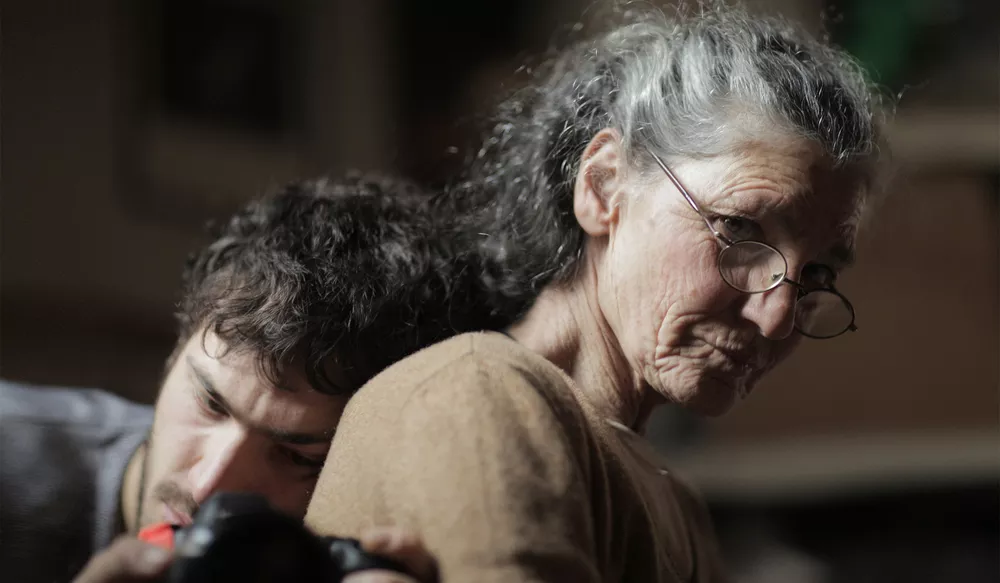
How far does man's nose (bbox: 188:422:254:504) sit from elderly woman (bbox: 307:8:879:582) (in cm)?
14

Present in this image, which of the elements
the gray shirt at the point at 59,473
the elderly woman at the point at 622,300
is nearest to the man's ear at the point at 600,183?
the elderly woman at the point at 622,300

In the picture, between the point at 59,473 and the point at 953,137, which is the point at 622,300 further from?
the point at 953,137

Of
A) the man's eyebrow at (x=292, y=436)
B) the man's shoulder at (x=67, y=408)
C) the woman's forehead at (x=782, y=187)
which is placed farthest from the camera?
the man's shoulder at (x=67, y=408)

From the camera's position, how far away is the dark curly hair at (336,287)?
2.49ft

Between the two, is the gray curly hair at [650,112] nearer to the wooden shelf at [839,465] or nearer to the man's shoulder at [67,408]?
the man's shoulder at [67,408]

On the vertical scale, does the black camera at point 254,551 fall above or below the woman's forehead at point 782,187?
below

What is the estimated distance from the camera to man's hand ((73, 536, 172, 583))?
553 millimetres

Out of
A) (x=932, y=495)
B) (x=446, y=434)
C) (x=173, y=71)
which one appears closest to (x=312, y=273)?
(x=446, y=434)

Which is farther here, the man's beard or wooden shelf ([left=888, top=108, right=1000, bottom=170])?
wooden shelf ([left=888, top=108, right=1000, bottom=170])

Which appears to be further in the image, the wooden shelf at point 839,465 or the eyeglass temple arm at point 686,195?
the wooden shelf at point 839,465

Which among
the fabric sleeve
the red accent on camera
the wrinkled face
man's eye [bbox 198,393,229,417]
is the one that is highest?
the wrinkled face

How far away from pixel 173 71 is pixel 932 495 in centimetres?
208

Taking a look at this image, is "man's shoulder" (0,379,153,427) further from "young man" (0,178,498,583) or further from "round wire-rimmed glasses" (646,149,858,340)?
"round wire-rimmed glasses" (646,149,858,340)

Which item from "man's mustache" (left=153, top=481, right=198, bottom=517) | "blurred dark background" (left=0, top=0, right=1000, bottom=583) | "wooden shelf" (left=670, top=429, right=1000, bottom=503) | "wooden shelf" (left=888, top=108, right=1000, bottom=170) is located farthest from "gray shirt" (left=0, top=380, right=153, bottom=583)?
"wooden shelf" (left=888, top=108, right=1000, bottom=170)
